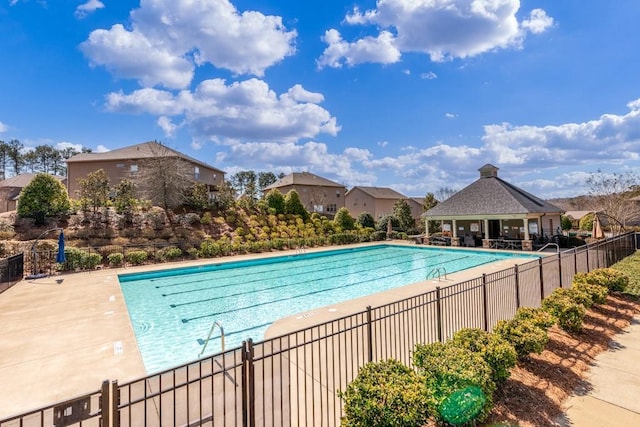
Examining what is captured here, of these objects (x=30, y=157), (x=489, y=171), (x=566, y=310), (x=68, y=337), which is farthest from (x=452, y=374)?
(x=30, y=157)

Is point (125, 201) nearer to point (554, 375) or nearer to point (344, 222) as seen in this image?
point (344, 222)

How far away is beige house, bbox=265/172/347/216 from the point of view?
44938mm

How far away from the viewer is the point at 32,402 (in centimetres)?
441

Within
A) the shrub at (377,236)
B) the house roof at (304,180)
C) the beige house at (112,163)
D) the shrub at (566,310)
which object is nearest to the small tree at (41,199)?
the beige house at (112,163)

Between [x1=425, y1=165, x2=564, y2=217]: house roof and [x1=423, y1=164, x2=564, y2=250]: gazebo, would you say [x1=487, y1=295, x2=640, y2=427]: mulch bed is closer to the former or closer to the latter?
[x1=423, y1=164, x2=564, y2=250]: gazebo

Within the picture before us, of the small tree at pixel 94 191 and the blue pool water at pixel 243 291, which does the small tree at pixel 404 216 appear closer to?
the blue pool water at pixel 243 291

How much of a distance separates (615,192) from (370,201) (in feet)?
93.1

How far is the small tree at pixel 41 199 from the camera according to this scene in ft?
68.8

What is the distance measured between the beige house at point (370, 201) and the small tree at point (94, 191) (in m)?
33.1

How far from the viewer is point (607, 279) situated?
25.3 ft

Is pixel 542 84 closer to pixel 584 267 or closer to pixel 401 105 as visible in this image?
pixel 401 105

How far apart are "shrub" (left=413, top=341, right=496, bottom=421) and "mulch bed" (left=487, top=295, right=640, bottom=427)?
0.55m

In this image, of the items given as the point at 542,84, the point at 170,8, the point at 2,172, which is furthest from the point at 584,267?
the point at 2,172

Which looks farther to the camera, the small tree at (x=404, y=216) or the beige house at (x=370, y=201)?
the beige house at (x=370, y=201)
